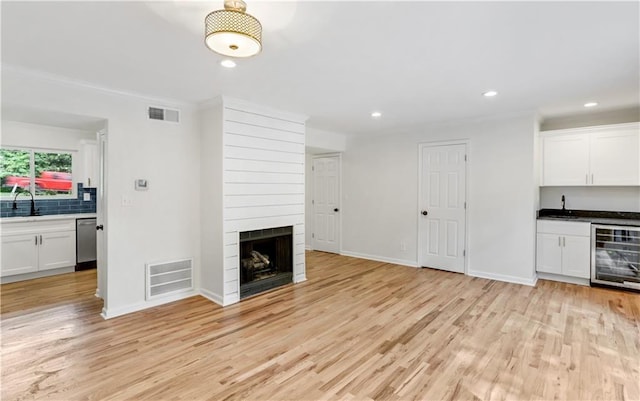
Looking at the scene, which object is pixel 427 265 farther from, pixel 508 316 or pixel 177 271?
pixel 177 271

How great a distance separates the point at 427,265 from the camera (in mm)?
5508

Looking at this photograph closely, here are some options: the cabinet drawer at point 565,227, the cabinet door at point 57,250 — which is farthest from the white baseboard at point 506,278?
the cabinet door at point 57,250

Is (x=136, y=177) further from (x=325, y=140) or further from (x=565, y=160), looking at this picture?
(x=565, y=160)

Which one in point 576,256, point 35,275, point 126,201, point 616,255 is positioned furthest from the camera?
point 35,275

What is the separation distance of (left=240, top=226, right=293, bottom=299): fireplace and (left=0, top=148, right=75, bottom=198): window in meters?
3.62

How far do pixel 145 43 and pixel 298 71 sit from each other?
1.24 metres

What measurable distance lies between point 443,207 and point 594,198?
85.0 inches

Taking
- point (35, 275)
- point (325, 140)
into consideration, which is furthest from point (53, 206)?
point (325, 140)

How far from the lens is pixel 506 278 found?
4695mm

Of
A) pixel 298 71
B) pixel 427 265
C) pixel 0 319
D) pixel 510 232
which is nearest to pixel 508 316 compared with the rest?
pixel 510 232

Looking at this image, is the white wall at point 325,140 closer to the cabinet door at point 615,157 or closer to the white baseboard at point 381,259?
the white baseboard at point 381,259

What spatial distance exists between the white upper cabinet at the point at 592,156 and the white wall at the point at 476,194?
53 cm

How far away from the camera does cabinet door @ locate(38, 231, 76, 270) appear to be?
4.77 meters

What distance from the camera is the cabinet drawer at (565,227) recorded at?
4.38 metres
